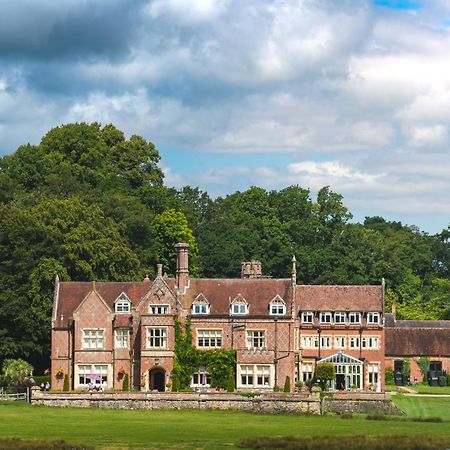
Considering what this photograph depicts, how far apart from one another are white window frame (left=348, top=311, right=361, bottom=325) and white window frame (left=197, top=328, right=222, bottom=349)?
32.9 feet

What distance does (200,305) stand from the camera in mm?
89250

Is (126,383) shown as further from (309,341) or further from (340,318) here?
(340,318)

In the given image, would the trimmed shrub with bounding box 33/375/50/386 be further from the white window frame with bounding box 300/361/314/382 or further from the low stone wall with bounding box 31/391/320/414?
the white window frame with bounding box 300/361/314/382

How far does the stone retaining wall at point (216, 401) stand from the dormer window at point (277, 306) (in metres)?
10.1

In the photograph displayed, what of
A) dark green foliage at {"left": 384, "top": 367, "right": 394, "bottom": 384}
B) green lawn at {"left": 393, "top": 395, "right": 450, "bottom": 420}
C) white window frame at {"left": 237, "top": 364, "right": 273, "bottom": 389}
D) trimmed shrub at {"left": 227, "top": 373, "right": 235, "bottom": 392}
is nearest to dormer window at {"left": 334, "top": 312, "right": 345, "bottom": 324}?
dark green foliage at {"left": 384, "top": 367, "right": 394, "bottom": 384}

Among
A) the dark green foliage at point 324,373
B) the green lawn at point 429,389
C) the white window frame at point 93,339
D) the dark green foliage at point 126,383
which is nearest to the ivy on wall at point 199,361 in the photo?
the dark green foliage at point 126,383

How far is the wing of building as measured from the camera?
3460 inches

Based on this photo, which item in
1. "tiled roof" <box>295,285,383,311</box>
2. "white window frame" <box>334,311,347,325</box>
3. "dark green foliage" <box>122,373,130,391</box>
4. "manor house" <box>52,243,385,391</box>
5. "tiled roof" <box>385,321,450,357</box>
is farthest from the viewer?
"tiled roof" <box>385,321,450,357</box>

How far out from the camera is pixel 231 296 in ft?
295

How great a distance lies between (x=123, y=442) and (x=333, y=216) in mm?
72029

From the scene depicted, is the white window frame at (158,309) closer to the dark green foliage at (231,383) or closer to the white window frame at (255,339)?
the white window frame at (255,339)

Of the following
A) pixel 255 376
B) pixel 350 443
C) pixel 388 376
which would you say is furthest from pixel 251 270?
pixel 350 443

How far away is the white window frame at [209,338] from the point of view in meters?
88.9

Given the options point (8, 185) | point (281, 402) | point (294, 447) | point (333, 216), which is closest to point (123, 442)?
point (294, 447)
